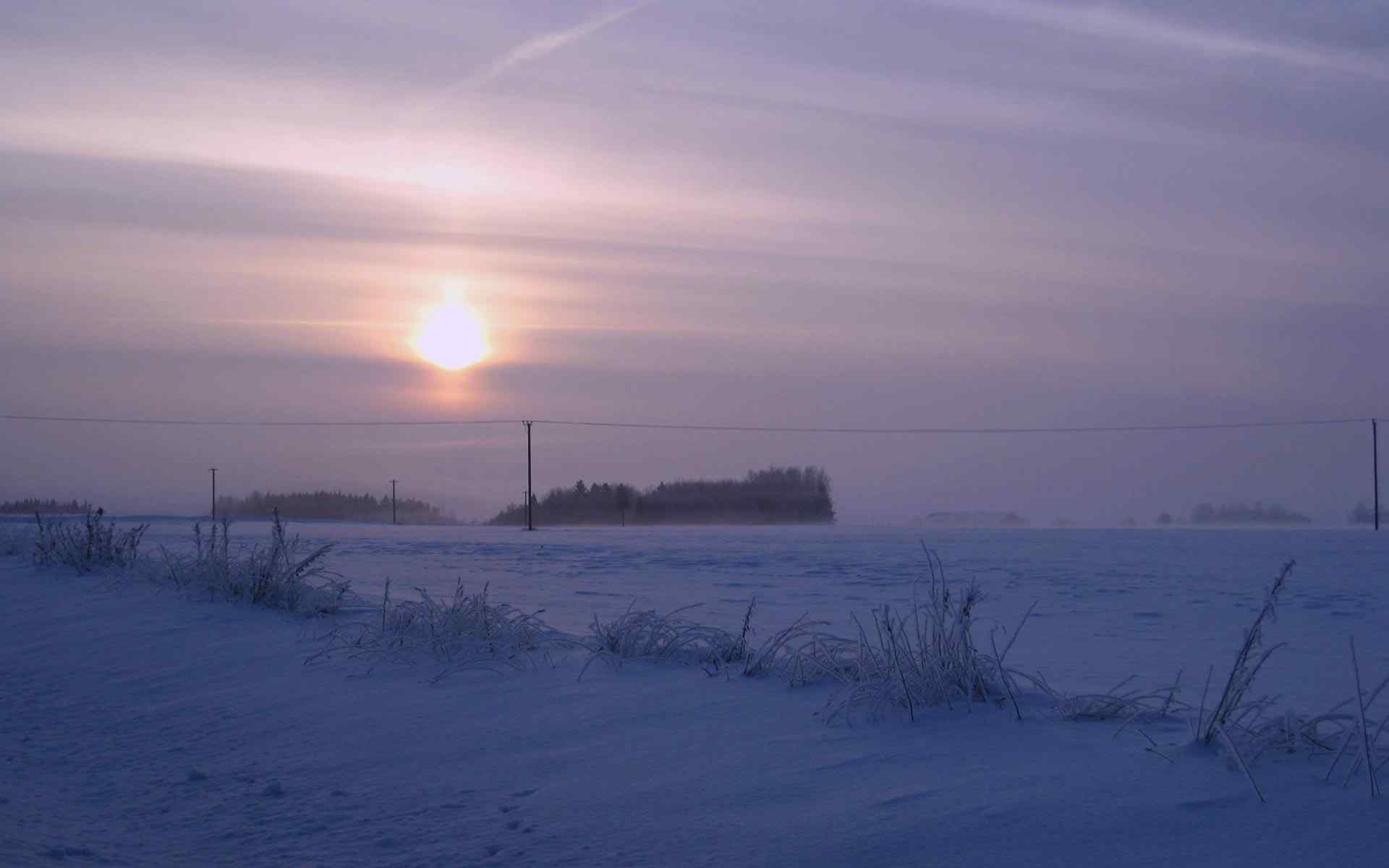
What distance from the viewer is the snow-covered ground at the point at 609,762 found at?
361 cm

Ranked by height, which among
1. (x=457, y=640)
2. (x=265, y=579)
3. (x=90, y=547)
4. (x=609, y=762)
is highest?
(x=90, y=547)

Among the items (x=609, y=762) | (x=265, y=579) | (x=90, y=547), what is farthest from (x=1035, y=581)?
(x=90, y=547)

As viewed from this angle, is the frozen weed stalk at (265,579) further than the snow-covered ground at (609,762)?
Yes

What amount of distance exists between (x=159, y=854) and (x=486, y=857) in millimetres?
1220

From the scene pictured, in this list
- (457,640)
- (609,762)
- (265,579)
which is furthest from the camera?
(265,579)

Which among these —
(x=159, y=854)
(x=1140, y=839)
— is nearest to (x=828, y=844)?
(x=1140, y=839)

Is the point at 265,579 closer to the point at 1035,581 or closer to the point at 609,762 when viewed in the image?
the point at 609,762

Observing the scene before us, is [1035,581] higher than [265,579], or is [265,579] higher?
[265,579]

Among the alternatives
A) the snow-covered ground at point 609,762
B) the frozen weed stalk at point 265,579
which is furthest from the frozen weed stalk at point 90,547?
the snow-covered ground at point 609,762

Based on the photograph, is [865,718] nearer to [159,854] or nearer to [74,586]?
[159,854]

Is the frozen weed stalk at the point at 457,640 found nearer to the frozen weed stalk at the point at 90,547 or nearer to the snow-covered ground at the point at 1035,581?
the snow-covered ground at the point at 1035,581

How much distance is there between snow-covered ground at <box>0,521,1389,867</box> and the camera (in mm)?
3605

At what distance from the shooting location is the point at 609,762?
15.3 feet

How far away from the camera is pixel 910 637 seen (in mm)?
7863
